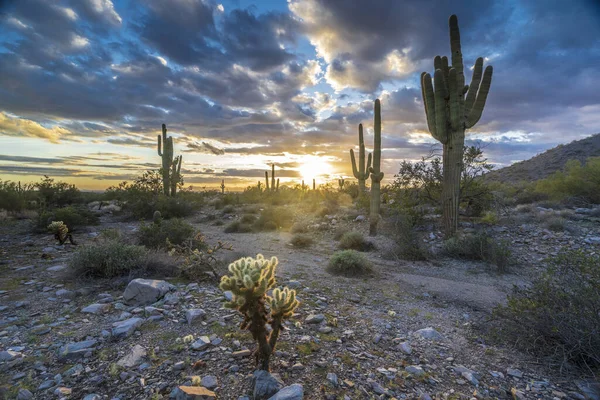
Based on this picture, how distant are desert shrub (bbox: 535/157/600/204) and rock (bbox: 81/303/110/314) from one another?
19532 mm

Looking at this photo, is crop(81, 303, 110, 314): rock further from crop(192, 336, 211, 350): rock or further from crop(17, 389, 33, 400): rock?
crop(192, 336, 211, 350): rock

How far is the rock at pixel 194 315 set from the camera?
12.1 feet

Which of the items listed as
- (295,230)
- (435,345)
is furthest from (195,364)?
(295,230)

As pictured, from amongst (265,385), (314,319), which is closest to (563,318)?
(314,319)

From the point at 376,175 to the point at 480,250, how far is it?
5287 mm

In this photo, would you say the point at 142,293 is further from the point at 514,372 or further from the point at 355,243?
the point at 355,243

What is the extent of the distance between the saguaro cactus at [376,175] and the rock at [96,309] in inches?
373

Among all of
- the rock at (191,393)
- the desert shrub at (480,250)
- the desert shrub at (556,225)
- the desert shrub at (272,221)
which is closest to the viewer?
the rock at (191,393)

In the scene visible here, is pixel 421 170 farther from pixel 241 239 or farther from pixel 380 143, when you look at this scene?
pixel 241 239

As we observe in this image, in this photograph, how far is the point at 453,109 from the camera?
31.1ft

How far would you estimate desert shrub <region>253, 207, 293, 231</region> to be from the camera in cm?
1403

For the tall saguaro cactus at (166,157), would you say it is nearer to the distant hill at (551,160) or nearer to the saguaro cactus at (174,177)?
the saguaro cactus at (174,177)

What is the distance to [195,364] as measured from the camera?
2.79m

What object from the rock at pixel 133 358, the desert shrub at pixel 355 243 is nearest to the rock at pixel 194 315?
the rock at pixel 133 358
